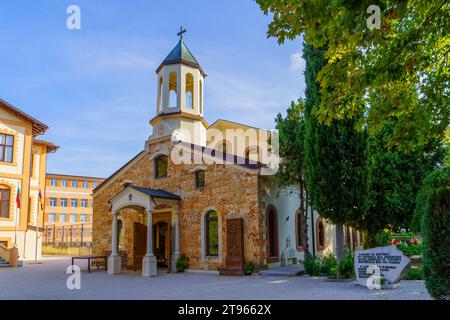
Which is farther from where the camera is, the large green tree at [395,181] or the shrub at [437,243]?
the large green tree at [395,181]

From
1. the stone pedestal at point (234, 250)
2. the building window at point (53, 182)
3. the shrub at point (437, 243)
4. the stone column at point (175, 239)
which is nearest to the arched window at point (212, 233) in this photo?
the stone pedestal at point (234, 250)

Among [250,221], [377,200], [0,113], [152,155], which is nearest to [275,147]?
[250,221]

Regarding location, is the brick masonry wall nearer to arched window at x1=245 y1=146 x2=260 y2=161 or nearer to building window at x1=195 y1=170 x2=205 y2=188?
building window at x1=195 y1=170 x2=205 y2=188

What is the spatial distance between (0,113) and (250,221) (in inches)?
758

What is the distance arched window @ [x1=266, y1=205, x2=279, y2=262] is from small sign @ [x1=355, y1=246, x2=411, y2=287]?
4.97 metres

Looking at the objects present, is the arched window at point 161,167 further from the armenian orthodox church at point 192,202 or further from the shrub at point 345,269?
the shrub at point 345,269

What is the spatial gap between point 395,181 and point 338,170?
5160 millimetres

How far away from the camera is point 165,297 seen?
10.2 metres

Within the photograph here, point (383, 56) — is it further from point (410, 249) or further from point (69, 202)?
point (69, 202)

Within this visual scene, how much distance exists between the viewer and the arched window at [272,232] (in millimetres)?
15812

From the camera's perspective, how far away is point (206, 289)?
11453 millimetres

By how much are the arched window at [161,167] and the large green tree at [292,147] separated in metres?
6.25

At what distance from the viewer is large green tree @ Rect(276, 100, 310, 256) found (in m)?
15.0

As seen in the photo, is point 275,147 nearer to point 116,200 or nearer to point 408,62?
point 116,200
